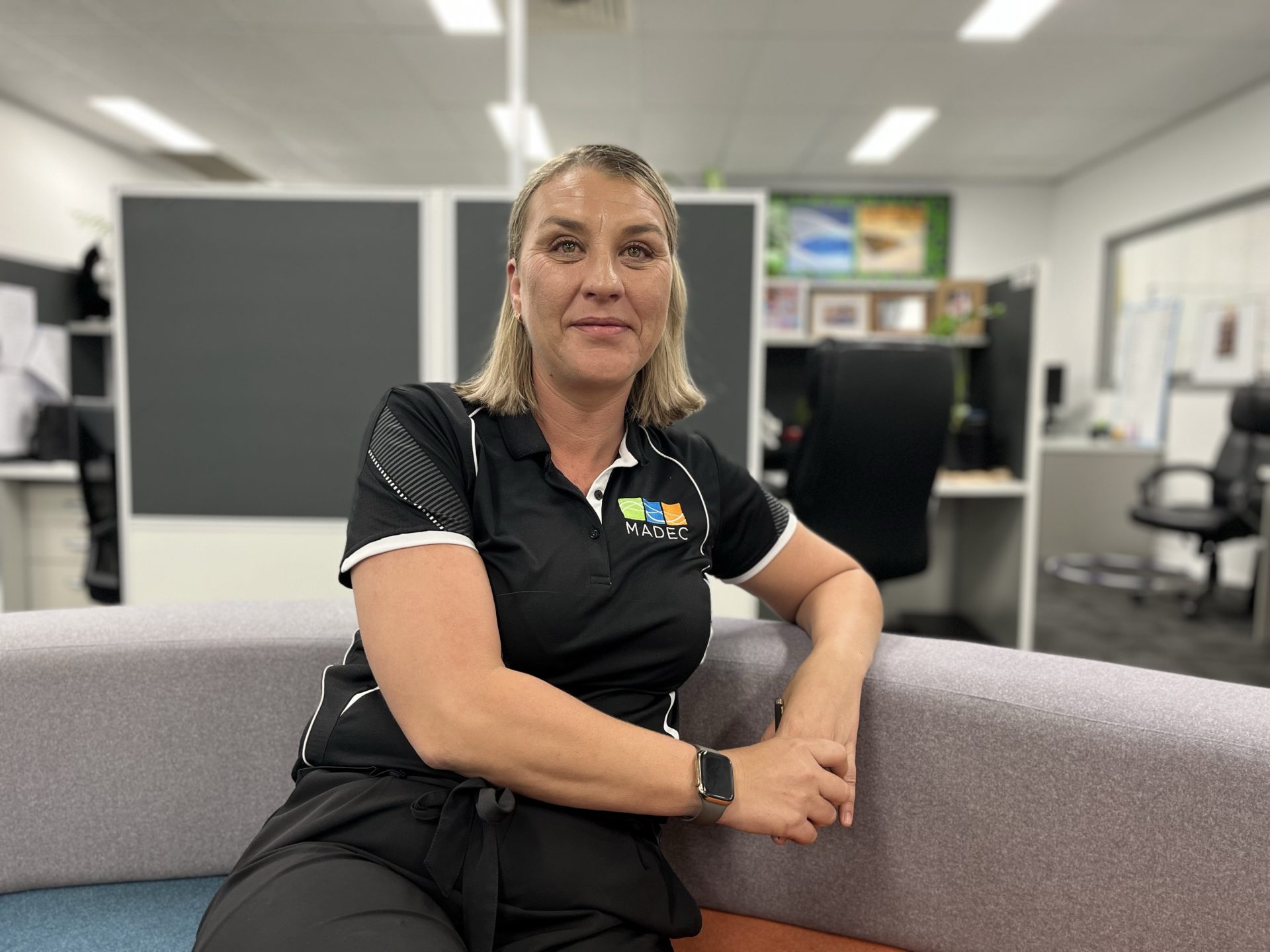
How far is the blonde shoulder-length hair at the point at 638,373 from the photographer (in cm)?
94

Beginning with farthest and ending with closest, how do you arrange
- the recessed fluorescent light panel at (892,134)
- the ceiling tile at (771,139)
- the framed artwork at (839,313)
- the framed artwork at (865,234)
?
the framed artwork at (865,234)
the ceiling tile at (771,139)
the recessed fluorescent light panel at (892,134)
the framed artwork at (839,313)

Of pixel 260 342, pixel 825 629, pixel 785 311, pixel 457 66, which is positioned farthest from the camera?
pixel 457 66

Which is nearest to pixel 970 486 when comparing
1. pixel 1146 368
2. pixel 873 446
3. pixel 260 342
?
pixel 873 446

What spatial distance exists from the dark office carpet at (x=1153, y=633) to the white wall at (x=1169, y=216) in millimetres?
754

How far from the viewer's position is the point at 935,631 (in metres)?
3.35

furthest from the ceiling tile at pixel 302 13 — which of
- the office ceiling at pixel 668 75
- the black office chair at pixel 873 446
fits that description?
the black office chair at pixel 873 446

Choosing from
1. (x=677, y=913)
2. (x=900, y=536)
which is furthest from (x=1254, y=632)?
(x=677, y=913)

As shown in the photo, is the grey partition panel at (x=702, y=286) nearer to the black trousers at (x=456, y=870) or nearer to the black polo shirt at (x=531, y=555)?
the black polo shirt at (x=531, y=555)

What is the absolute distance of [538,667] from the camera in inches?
33.0

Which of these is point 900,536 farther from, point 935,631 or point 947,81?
point 947,81

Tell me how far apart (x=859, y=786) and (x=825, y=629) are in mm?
171

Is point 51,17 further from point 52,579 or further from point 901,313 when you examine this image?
point 901,313

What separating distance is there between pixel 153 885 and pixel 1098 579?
4.63 metres

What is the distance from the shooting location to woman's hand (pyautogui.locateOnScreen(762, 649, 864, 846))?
2.76 feet
